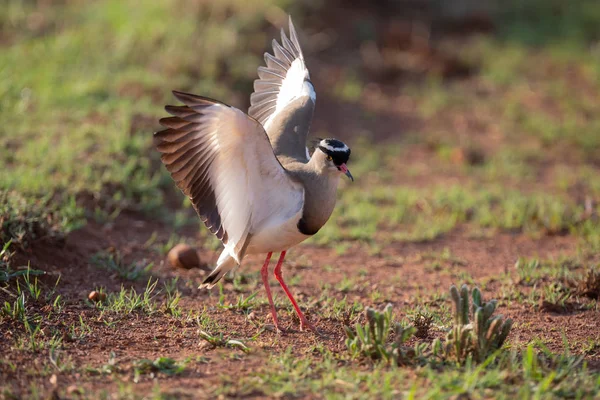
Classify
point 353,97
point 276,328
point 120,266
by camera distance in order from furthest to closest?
point 353,97 → point 120,266 → point 276,328

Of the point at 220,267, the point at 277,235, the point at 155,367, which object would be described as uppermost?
the point at 277,235

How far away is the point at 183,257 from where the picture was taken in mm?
4988

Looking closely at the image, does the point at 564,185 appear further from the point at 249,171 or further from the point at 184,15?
the point at 184,15

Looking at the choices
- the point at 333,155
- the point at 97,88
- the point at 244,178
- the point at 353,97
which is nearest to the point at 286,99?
the point at 333,155

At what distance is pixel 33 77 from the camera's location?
7.42 metres

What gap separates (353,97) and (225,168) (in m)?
4.91

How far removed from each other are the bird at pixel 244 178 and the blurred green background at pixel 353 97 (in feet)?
4.04

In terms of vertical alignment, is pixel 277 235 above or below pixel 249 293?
above

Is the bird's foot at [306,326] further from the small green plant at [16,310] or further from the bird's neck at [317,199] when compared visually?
the small green plant at [16,310]

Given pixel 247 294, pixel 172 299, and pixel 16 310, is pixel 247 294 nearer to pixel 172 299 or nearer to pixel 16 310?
pixel 172 299

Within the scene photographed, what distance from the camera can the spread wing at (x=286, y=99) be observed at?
180 inches

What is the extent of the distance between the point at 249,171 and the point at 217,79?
414cm

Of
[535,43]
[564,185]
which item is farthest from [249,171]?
[535,43]

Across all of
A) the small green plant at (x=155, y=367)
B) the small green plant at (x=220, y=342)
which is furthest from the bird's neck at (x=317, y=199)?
the small green plant at (x=155, y=367)
